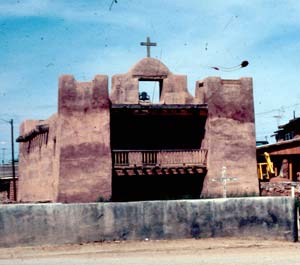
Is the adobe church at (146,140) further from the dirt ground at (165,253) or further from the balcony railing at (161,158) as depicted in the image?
the dirt ground at (165,253)

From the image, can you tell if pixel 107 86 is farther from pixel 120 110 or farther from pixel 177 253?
pixel 177 253

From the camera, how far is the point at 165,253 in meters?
13.2

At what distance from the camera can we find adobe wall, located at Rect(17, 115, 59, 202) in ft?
93.2

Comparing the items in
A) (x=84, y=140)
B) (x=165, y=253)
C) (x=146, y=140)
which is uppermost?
(x=146, y=140)

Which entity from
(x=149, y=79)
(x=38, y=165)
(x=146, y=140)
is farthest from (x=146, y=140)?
(x=38, y=165)

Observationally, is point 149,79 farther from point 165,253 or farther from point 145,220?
point 165,253

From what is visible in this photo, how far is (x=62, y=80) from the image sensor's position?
26.8 meters

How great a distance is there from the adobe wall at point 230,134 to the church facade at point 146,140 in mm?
48

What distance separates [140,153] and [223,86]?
530 centimetres

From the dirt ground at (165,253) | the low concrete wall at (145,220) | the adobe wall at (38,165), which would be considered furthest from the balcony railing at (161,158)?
the dirt ground at (165,253)

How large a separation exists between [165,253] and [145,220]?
1.61 metres

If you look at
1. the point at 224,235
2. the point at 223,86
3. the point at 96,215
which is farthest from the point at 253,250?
the point at 223,86

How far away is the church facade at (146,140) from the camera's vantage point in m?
26.5

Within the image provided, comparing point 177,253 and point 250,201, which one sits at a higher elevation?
point 250,201
